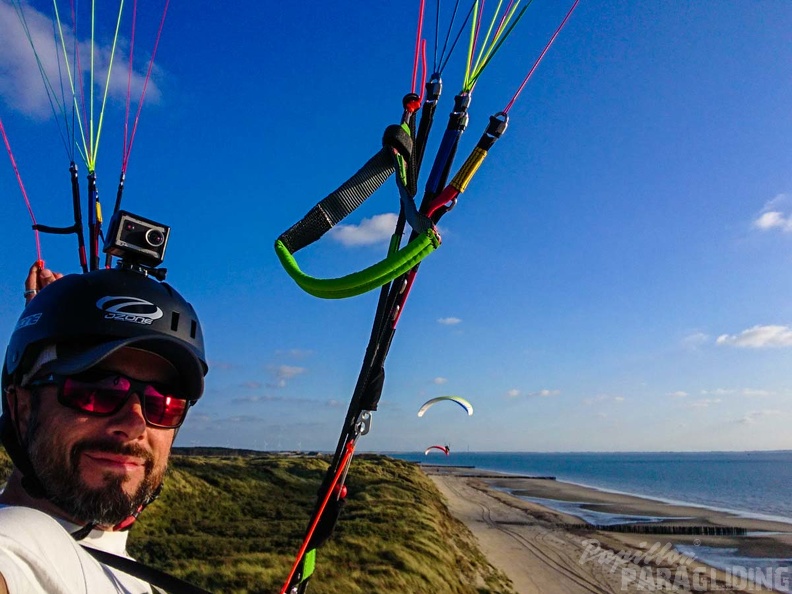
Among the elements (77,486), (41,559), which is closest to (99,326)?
(77,486)

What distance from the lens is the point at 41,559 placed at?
1.20 m

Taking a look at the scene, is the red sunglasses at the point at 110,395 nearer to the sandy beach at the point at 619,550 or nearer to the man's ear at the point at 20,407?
the man's ear at the point at 20,407

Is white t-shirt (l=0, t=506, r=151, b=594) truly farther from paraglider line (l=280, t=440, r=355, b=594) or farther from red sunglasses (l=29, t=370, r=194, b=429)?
paraglider line (l=280, t=440, r=355, b=594)

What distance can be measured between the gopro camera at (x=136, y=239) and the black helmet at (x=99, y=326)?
0.08m

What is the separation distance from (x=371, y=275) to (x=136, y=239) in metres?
1.46

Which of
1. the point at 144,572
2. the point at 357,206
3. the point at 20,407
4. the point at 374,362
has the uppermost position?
the point at 357,206

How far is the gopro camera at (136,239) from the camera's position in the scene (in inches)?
91.4

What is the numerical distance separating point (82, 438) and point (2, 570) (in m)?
0.83

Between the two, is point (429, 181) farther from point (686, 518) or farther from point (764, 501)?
point (764, 501)

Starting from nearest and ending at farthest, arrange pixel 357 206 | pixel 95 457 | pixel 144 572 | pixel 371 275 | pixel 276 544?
pixel 371 275 < pixel 144 572 < pixel 357 206 < pixel 95 457 < pixel 276 544

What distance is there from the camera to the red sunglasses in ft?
6.31

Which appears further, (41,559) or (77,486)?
(77,486)

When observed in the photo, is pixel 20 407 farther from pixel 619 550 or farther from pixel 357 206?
pixel 619 550

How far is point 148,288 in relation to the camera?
2.33m
